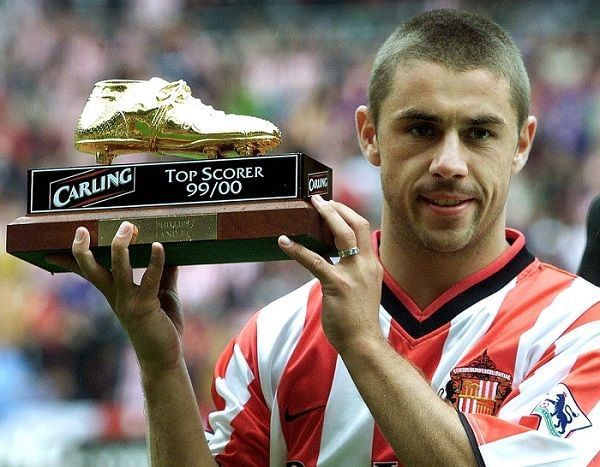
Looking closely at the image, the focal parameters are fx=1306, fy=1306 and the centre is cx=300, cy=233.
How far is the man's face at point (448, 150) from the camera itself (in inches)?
92.9

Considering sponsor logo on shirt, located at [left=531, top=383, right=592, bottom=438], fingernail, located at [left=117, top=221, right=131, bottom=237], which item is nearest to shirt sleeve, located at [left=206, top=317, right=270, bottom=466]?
fingernail, located at [left=117, top=221, right=131, bottom=237]

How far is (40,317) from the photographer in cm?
707

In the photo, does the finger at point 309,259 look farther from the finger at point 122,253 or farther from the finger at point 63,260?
the finger at point 63,260

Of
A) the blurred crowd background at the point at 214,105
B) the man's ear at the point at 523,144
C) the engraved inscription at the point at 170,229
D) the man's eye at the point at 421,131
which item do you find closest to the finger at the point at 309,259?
the engraved inscription at the point at 170,229

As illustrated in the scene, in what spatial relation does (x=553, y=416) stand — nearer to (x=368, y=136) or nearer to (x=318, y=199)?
(x=318, y=199)

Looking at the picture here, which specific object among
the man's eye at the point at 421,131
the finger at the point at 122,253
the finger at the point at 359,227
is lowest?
the finger at the point at 122,253

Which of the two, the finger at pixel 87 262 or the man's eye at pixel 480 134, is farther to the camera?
the man's eye at pixel 480 134

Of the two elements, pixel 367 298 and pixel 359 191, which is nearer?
pixel 367 298

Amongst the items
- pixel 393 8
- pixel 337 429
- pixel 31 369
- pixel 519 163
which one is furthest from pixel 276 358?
pixel 393 8

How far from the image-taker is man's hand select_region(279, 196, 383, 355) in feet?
7.04

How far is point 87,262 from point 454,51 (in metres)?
0.78

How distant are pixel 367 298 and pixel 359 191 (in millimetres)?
5257

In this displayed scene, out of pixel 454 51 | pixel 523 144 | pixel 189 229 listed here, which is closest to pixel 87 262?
pixel 189 229

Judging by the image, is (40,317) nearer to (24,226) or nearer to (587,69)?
(587,69)
